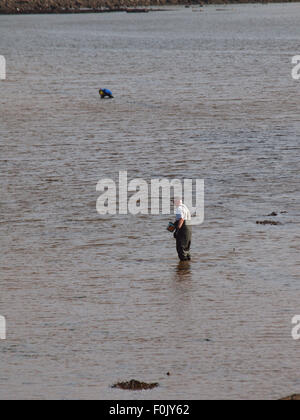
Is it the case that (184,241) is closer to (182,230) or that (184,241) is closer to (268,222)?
(182,230)

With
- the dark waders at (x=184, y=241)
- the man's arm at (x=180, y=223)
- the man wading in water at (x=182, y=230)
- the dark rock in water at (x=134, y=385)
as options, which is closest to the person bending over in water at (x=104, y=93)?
the dark waders at (x=184, y=241)

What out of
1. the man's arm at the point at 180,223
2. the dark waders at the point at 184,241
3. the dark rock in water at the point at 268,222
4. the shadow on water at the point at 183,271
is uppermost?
the dark rock in water at the point at 268,222

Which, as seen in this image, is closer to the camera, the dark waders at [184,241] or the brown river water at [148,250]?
the brown river water at [148,250]

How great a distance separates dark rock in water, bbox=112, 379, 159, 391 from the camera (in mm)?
18531

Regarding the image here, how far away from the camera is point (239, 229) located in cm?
3123

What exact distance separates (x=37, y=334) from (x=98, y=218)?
12.1m

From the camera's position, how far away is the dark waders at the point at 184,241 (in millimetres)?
26734

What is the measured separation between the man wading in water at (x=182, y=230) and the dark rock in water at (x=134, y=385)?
8427mm

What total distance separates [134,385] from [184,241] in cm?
894

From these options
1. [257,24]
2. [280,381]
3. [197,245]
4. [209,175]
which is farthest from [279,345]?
[257,24]

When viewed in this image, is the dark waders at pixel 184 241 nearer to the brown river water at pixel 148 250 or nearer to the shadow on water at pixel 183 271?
the shadow on water at pixel 183 271

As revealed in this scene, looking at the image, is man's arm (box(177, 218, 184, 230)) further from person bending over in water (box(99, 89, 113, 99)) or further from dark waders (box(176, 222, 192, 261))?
person bending over in water (box(99, 89, 113, 99))

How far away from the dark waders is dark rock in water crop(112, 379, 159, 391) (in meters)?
8.49

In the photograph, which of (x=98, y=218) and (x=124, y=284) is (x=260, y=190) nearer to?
(x=98, y=218)
